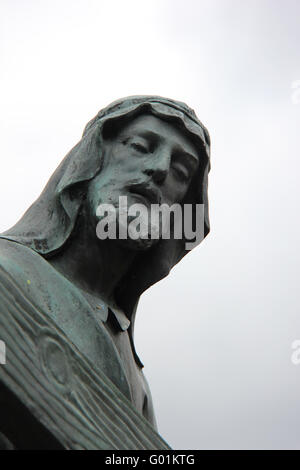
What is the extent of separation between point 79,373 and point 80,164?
1754 millimetres

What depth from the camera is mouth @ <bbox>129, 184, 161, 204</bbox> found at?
4.21 metres

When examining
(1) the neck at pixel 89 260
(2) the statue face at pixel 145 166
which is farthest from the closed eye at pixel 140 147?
(1) the neck at pixel 89 260

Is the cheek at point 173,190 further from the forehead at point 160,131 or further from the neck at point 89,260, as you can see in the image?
the neck at point 89,260

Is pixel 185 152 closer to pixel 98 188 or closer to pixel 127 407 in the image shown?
pixel 98 188

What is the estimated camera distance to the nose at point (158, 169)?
4.24m

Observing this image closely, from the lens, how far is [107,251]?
425cm

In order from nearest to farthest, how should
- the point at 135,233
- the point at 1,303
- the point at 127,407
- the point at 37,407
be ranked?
the point at 37,407 → the point at 1,303 → the point at 127,407 → the point at 135,233

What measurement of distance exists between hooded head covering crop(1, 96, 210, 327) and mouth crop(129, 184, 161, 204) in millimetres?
266

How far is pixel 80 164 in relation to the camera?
4.34 meters

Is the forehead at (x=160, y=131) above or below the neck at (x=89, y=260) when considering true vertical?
above

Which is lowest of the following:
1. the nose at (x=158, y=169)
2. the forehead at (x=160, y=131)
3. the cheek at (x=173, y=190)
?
the cheek at (x=173, y=190)

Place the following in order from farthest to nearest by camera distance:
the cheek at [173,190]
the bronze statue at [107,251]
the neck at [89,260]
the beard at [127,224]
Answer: the cheek at [173,190] < the neck at [89,260] < the beard at [127,224] < the bronze statue at [107,251]
